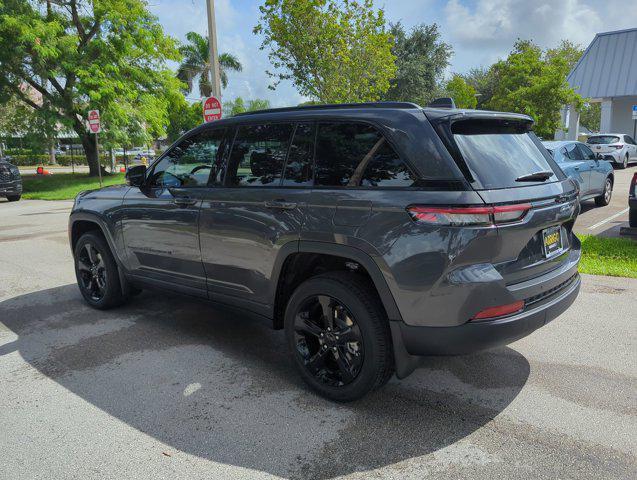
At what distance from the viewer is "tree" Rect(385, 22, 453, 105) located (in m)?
37.1

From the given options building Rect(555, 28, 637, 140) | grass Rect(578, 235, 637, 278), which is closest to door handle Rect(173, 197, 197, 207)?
grass Rect(578, 235, 637, 278)

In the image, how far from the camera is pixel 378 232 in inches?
116

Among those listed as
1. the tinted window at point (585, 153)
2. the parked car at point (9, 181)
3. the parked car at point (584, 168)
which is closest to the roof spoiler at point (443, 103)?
the parked car at point (584, 168)

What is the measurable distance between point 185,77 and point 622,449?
48.2m

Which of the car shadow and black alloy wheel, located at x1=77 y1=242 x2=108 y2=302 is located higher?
black alloy wheel, located at x1=77 y1=242 x2=108 y2=302

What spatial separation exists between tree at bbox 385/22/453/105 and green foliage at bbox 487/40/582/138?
28.8 feet

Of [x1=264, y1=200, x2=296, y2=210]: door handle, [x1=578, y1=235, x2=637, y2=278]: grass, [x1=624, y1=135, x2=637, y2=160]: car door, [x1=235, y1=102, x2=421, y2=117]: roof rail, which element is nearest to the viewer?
[x1=235, y1=102, x2=421, y2=117]: roof rail

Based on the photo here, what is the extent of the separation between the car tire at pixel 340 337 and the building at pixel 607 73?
32632mm

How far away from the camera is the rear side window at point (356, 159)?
3035mm

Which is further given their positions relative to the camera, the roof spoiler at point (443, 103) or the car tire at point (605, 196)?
the car tire at point (605, 196)

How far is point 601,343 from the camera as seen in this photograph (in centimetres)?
423

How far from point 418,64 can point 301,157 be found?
36.7 metres

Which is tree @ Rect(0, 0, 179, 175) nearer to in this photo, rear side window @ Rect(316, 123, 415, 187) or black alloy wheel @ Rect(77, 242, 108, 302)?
black alloy wheel @ Rect(77, 242, 108, 302)

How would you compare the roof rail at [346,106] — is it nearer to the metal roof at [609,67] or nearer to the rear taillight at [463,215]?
the rear taillight at [463,215]
